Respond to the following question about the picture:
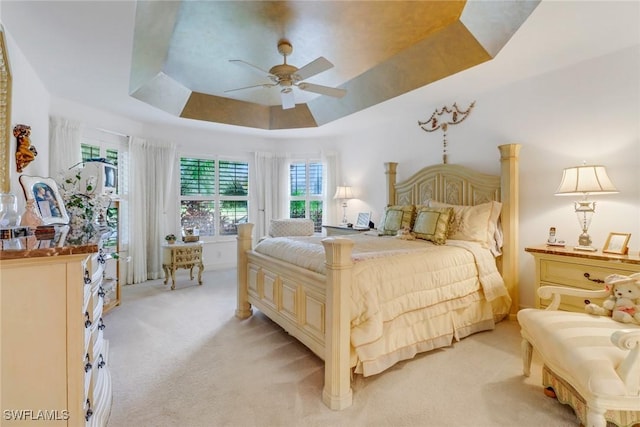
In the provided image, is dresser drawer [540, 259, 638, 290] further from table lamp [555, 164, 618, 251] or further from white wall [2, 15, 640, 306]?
white wall [2, 15, 640, 306]

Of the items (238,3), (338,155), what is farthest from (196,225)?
(238,3)

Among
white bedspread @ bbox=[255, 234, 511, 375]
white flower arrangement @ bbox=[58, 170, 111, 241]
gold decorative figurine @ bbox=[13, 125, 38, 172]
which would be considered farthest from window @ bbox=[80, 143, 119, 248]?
white bedspread @ bbox=[255, 234, 511, 375]

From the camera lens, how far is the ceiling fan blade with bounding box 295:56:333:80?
254 centimetres

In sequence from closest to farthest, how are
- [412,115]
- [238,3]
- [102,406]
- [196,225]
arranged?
1. [102,406]
2. [238,3]
3. [412,115]
4. [196,225]

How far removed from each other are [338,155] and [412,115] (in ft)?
5.80

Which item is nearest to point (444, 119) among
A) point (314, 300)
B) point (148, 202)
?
point (314, 300)

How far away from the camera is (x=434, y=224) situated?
3188mm

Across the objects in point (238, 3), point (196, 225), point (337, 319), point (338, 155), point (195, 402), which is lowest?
point (195, 402)

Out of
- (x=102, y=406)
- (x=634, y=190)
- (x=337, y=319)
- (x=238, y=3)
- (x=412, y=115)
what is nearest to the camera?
(x=102, y=406)

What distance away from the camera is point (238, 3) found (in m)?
2.42

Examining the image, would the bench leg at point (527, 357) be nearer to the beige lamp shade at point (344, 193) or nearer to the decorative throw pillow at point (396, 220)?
the decorative throw pillow at point (396, 220)

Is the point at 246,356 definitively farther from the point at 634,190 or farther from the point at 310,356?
the point at 634,190

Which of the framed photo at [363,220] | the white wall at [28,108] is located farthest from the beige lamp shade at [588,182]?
the white wall at [28,108]

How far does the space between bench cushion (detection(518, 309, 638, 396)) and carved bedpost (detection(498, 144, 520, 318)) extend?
124 centimetres
